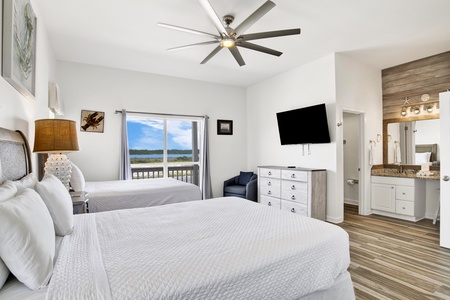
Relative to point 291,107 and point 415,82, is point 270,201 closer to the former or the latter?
point 291,107

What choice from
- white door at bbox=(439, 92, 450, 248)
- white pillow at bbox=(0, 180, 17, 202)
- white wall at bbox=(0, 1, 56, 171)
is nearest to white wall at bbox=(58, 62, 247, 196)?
white wall at bbox=(0, 1, 56, 171)

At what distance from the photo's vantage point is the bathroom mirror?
4.16 metres

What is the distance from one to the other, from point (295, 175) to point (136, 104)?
11.2 feet

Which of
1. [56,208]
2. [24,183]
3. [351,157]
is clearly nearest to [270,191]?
[351,157]

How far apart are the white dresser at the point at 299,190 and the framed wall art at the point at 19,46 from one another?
148 inches

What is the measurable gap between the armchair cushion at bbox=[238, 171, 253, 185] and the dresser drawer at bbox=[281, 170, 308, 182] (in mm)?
1216

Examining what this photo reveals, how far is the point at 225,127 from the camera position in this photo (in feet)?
19.0

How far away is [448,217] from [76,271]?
154 inches

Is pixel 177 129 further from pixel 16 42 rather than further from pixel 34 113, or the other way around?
pixel 16 42

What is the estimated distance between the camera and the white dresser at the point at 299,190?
391 centimetres

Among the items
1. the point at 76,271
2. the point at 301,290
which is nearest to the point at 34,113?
the point at 76,271

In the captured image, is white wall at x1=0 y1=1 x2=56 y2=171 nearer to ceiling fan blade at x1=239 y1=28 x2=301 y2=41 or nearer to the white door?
ceiling fan blade at x1=239 y1=28 x2=301 y2=41

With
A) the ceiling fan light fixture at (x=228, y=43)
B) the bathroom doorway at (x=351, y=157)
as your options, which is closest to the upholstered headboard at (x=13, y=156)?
the ceiling fan light fixture at (x=228, y=43)

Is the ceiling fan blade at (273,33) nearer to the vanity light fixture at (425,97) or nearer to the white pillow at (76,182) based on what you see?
the white pillow at (76,182)
